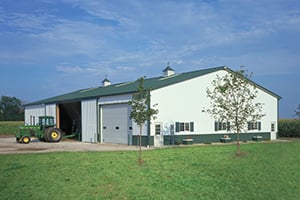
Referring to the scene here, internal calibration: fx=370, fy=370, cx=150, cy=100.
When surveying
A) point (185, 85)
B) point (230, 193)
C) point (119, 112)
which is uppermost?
point (185, 85)

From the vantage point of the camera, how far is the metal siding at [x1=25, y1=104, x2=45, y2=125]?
44.8m

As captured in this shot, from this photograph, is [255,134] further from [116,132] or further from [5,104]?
[5,104]

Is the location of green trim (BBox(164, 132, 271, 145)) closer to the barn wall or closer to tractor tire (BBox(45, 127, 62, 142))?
the barn wall

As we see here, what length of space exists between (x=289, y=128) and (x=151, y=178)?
3201cm

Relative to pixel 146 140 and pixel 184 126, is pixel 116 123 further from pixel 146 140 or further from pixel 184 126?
pixel 184 126

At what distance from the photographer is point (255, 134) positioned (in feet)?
107

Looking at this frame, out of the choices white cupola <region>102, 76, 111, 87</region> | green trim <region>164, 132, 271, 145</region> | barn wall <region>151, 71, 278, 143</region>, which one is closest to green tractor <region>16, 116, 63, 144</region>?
barn wall <region>151, 71, 278, 143</region>

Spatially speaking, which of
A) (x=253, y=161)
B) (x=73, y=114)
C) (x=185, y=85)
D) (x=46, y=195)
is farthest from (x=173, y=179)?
(x=73, y=114)

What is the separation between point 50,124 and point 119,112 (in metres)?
7.57

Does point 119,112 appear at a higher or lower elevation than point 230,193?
higher

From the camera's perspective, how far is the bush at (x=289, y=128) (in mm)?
40438

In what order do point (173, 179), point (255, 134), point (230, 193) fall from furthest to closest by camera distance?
→ point (255, 134) → point (173, 179) → point (230, 193)

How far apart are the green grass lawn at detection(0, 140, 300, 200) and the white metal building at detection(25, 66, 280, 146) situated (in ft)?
33.3

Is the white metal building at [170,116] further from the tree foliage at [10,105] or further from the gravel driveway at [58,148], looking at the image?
the tree foliage at [10,105]
